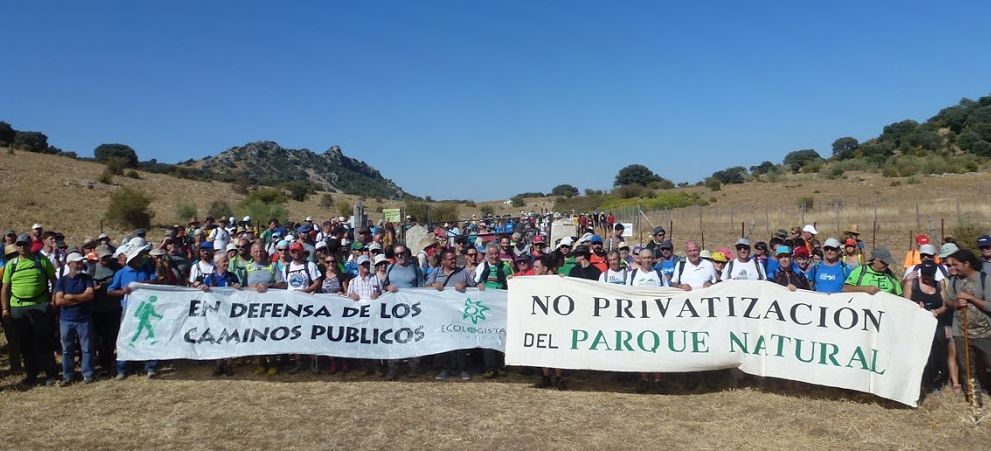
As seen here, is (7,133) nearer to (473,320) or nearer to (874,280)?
(473,320)

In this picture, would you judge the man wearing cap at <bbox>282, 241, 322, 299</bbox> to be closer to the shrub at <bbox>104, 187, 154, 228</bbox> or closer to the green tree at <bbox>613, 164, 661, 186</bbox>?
the shrub at <bbox>104, 187, 154, 228</bbox>

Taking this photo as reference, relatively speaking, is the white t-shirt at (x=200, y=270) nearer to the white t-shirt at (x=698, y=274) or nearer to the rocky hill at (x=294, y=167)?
the white t-shirt at (x=698, y=274)

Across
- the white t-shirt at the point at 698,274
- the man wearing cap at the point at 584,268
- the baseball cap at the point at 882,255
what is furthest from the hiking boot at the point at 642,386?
the baseball cap at the point at 882,255

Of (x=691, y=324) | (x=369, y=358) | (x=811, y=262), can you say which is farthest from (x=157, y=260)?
(x=811, y=262)

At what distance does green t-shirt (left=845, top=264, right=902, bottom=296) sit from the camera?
7062 millimetres

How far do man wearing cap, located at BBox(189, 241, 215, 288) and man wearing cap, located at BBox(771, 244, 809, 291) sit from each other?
7269 millimetres

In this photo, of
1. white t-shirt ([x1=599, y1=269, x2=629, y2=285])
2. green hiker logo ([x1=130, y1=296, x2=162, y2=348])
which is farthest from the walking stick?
green hiker logo ([x1=130, y1=296, x2=162, y2=348])

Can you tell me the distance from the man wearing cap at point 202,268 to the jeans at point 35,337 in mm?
1658

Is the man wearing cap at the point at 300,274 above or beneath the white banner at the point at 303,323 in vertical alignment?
above

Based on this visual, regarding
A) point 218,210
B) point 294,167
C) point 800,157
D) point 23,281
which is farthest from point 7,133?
point 800,157

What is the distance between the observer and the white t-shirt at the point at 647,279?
7.54m

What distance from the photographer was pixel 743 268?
774 cm

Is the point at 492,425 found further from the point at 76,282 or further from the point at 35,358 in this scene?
the point at 35,358

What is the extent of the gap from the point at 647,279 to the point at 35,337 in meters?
7.47
